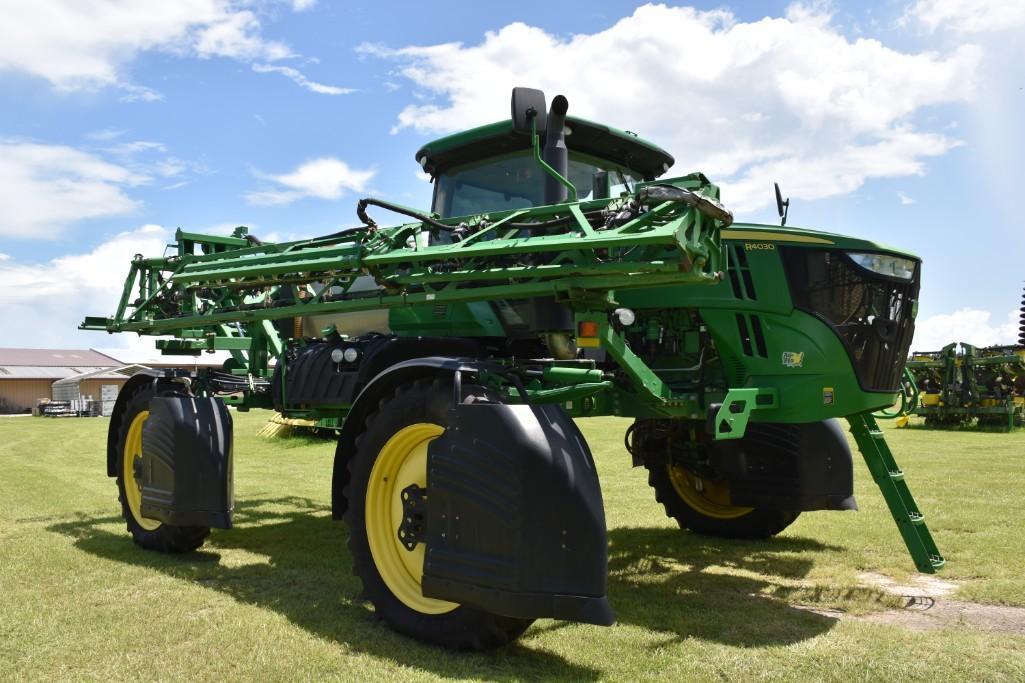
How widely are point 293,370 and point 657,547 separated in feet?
10.8

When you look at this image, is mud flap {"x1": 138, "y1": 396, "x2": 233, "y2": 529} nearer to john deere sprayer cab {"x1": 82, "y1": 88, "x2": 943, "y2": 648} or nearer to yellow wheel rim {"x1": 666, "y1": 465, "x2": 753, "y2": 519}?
john deere sprayer cab {"x1": 82, "y1": 88, "x2": 943, "y2": 648}

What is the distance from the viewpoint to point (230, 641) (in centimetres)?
422

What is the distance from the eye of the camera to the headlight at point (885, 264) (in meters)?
5.08

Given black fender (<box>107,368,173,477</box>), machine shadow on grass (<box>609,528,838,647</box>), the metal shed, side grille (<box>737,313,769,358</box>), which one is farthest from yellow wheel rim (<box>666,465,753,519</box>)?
the metal shed

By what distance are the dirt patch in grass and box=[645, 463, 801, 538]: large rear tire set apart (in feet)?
4.98

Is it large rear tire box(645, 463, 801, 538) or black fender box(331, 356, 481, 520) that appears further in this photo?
large rear tire box(645, 463, 801, 538)

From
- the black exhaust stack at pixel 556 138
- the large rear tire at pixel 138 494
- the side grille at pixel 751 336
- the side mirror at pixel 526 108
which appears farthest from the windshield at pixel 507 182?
the large rear tire at pixel 138 494

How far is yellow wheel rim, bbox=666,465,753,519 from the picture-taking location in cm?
728

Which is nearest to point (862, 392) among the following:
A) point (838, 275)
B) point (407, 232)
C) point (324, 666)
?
point (838, 275)

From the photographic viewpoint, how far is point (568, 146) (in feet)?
20.0

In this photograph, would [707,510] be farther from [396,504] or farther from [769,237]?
[396,504]

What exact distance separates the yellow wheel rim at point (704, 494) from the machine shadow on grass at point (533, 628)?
0.25 m

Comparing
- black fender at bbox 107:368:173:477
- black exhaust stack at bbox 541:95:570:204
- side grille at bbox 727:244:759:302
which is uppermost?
black exhaust stack at bbox 541:95:570:204

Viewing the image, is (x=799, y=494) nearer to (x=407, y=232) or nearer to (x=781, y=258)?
(x=781, y=258)
